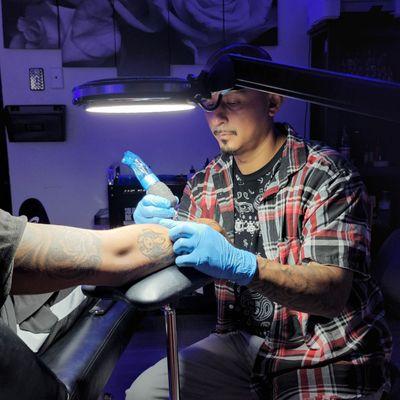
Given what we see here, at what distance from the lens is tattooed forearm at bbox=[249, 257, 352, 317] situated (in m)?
1.15

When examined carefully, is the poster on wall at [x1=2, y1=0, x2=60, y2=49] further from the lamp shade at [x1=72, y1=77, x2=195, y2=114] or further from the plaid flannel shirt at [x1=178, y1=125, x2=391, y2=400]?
the lamp shade at [x1=72, y1=77, x2=195, y2=114]

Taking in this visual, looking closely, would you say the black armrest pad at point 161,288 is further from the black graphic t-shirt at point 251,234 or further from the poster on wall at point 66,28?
the poster on wall at point 66,28

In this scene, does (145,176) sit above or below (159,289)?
above

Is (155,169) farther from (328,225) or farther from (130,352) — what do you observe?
(328,225)

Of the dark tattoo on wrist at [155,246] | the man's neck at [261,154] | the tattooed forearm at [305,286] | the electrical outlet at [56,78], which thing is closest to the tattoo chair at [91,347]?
the dark tattoo on wrist at [155,246]

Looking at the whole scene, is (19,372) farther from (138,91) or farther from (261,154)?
(261,154)

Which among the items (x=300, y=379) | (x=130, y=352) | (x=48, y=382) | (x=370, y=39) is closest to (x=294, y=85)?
Result: (x=48, y=382)

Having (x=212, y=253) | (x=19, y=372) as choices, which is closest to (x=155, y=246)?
(x=212, y=253)

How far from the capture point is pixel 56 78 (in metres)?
3.12

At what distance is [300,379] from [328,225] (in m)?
0.42

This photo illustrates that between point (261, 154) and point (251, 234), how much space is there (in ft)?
0.89

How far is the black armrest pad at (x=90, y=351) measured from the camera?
1157mm

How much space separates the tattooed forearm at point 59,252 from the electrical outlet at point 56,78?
93.3 inches

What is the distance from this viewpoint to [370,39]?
2.98 meters
